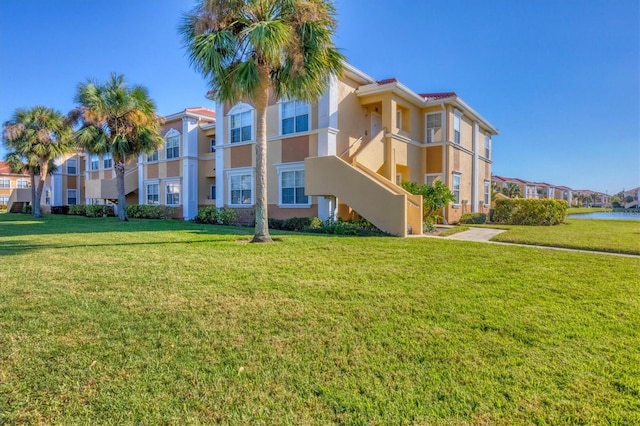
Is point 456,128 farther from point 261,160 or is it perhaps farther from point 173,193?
point 173,193

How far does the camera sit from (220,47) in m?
10.9

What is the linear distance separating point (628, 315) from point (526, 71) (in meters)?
17.8

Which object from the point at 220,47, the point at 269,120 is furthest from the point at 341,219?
the point at 220,47

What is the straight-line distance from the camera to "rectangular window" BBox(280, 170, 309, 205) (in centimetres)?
1820

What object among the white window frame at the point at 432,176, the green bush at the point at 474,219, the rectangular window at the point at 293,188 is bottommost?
the green bush at the point at 474,219

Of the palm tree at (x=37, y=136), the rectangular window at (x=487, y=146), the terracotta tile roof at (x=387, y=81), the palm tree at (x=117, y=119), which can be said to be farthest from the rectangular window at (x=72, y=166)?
the rectangular window at (x=487, y=146)

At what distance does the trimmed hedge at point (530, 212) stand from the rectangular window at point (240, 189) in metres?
15.2

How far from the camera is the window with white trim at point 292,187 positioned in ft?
59.7

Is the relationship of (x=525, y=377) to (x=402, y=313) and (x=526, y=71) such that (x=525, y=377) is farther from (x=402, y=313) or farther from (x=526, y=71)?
(x=526, y=71)

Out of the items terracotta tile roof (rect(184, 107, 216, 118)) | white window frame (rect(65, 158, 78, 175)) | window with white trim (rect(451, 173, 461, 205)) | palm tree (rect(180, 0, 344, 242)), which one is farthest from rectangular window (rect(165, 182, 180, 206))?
white window frame (rect(65, 158, 78, 175))

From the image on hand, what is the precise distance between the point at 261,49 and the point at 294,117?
27.1ft

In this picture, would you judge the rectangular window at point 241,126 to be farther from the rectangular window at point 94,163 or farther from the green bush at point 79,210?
the rectangular window at point 94,163

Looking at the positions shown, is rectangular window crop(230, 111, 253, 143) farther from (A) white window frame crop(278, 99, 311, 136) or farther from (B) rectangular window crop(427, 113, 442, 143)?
(B) rectangular window crop(427, 113, 442, 143)

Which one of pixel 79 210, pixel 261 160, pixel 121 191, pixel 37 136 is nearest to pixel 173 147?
pixel 121 191
